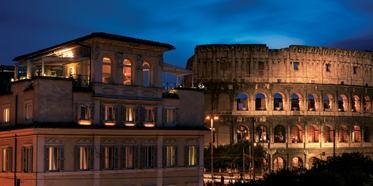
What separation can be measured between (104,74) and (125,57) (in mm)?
2772

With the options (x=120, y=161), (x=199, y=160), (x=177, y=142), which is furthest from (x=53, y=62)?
(x=199, y=160)

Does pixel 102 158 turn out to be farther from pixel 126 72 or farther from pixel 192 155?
pixel 192 155

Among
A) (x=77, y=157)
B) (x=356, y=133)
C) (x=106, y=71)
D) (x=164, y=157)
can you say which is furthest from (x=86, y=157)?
(x=356, y=133)

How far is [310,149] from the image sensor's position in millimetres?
83688

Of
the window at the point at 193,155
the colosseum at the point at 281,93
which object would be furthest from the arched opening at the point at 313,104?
the window at the point at 193,155

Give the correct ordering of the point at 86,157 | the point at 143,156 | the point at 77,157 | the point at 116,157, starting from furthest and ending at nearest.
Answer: the point at 143,156 → the point at 116,157 → the point at 86,157 → the point at 77,157

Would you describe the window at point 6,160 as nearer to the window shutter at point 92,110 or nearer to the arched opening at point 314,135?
the window shutter at point 92,110

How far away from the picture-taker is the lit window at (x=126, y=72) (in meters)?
47.0

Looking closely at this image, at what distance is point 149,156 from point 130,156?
206cm

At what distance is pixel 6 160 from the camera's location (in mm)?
43969

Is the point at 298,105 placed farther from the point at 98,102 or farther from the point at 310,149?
the point at 98,102

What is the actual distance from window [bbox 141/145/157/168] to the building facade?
10 centimetres

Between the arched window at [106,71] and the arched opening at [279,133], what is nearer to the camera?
the arched window at [106,71]

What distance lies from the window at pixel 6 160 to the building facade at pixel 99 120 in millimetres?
90
